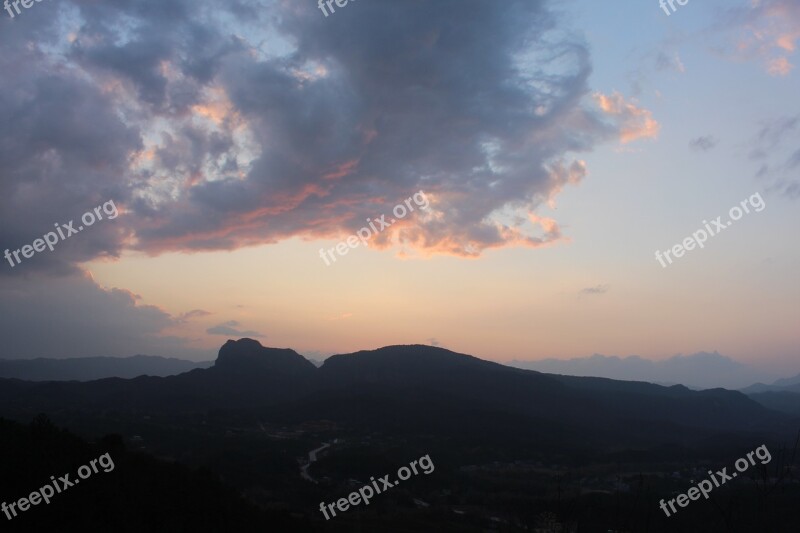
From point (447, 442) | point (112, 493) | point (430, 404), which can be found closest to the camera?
point (112, 493)

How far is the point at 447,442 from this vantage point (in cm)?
12381

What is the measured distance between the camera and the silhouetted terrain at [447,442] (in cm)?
6662

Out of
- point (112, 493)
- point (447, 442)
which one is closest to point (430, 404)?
point (447, 442)

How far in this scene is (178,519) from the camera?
38.1 m

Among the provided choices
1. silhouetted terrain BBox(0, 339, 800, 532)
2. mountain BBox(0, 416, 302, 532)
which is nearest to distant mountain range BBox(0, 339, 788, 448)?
silhouetted terrain BBox(0, 339, 800, 532)

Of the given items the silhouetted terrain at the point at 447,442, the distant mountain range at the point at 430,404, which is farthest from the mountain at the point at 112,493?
the distant mountain range at the point at 430,404

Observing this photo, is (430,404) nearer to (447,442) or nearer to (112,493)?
(447,442)

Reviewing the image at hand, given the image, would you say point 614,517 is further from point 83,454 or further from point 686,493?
point 83,454

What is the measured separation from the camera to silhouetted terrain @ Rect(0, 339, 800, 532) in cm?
6662

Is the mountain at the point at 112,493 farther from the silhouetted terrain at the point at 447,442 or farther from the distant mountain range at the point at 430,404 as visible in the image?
the distant mountain range at the point at 430,404

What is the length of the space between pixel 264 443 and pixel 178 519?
221 feet

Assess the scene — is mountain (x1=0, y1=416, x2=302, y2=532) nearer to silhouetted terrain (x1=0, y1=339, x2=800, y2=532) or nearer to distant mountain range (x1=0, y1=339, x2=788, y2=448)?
silhouetted terrain (x1=0, y1=339, x2=800, y2=532)

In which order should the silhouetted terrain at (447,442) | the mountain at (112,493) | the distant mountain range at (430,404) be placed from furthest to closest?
the distant mountain range at (430,404) → the silhouetted terrain at (447,442) → the mountain at (112,493)

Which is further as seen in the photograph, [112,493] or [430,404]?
[430,404]
